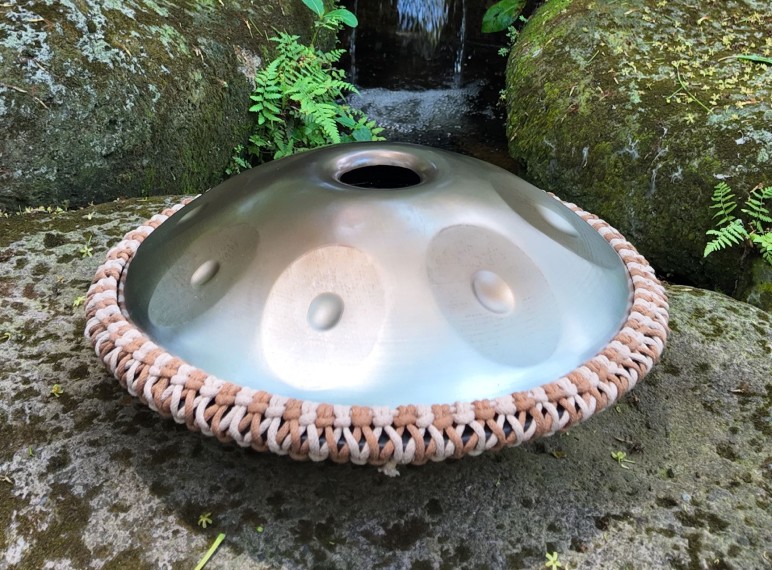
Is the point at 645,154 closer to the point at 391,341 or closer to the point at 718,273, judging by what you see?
the point at 718,273

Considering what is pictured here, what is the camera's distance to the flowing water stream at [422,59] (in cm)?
611

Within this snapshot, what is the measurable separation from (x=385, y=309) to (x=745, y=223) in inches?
96.4

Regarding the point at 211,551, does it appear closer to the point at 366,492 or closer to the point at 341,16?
the point at 366,492

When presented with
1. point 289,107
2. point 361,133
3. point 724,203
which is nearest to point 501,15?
point 361,133

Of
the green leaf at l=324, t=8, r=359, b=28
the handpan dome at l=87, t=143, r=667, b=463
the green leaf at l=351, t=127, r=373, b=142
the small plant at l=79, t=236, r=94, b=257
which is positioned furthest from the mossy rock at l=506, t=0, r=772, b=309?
the small plant at l=79, t=236, r=94, b=257

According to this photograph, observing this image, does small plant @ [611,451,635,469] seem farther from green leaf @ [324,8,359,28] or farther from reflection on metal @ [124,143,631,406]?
green leaf @ [324,8,359,28]

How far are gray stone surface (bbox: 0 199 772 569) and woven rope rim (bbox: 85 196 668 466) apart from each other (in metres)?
0.34

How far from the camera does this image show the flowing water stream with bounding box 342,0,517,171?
6.11m

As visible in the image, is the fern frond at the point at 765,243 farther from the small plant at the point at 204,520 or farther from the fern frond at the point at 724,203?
the small plant at the point at 204,520

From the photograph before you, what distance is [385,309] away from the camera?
1170mm

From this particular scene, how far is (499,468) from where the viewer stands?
152 centimetres

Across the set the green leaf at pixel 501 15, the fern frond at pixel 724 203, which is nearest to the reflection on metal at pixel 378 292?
the fern frond at pixel 724 203

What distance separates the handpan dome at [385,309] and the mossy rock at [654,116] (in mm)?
1939

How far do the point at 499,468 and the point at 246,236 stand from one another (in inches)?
34.3
